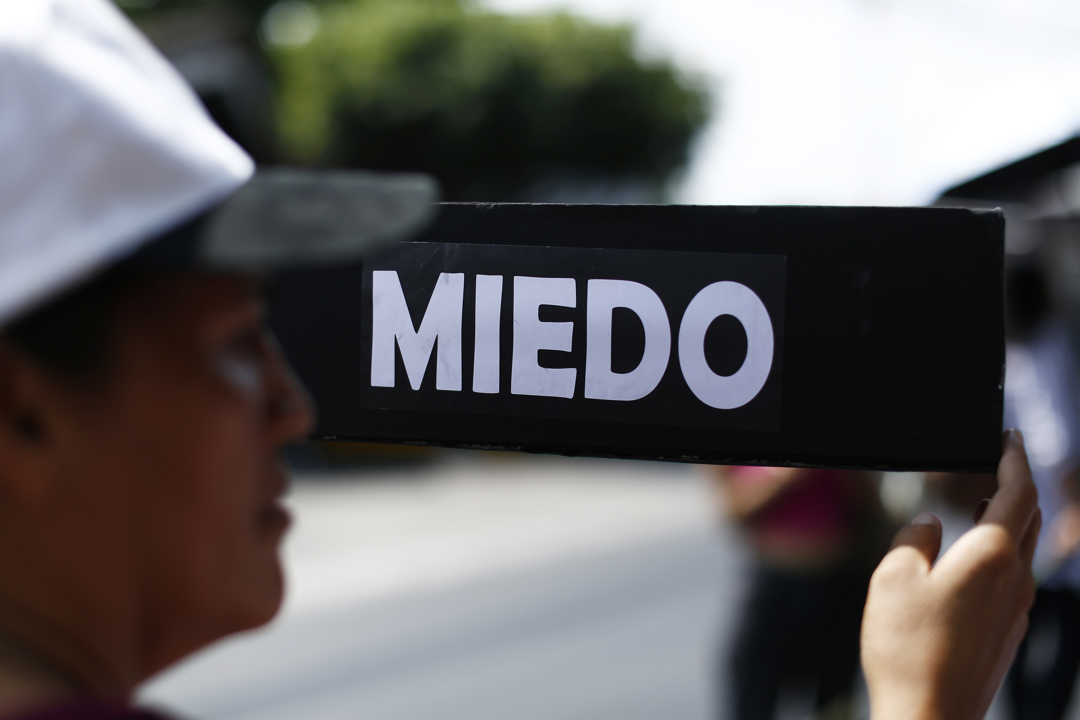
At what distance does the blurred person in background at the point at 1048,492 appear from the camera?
3320mm

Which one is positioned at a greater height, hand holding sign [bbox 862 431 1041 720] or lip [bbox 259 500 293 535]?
lip [bbox 259 500 293 535]

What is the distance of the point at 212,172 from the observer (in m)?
0.75

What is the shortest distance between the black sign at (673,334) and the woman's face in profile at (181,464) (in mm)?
380

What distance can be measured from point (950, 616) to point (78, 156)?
827 millimetres

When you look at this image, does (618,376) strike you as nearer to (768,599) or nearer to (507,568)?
(768,599)

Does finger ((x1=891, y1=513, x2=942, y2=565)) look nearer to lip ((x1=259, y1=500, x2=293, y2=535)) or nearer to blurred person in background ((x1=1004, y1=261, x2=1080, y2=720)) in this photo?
lip ((x1=259, y1=500, x2=293, y2=535))

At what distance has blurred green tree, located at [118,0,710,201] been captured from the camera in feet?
80.5

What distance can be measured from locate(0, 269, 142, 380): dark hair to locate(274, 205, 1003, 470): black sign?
1.64 feet

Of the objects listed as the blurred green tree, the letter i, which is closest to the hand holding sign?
the letter i

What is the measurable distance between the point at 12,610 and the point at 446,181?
25.3 m

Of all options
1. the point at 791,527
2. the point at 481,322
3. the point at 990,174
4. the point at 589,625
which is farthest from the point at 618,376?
the point at 589,625

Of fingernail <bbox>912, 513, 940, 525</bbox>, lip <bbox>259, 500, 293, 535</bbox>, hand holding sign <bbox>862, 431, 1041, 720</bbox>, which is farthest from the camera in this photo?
fingernail <bbox>912, 513, 940, 525</bbox>

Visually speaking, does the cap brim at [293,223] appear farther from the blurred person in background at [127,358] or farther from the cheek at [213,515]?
the cheek at [213,515]

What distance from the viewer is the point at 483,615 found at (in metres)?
7.59
